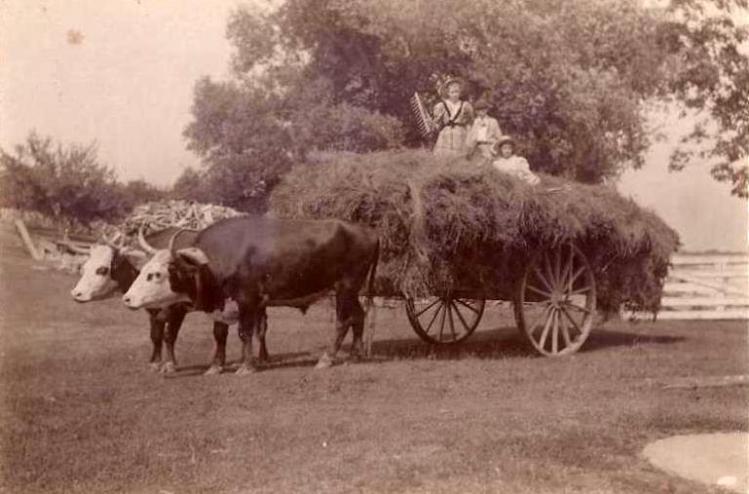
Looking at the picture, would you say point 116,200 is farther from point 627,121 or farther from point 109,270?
point 109,270

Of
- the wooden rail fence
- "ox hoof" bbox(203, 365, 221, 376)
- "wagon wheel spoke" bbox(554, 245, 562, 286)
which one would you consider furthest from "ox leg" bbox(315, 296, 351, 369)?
the wooden rail fence

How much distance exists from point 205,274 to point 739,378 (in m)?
5.18

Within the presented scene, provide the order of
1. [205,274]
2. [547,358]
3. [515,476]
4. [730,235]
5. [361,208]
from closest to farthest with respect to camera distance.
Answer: [515,476]
[205,274]
[361,208]
[547,358]
[730,235]

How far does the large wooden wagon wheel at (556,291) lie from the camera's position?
33.1 ft

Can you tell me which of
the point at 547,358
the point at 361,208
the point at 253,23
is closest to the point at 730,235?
the point at 547,358

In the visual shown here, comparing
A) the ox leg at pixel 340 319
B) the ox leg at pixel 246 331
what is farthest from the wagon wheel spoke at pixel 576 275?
the ox leg at pixel 246 331

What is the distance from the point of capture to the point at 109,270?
28.5 feet

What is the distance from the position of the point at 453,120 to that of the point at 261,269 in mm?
3586

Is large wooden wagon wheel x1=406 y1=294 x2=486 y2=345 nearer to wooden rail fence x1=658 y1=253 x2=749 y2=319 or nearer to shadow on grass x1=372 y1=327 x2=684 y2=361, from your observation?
shadow on grass x1=372 y1=327 x2=684 y2=361

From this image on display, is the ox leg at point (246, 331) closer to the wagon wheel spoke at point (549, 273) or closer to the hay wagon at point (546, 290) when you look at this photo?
the hay wagon at point (546, 290)

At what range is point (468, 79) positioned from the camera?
72.4ft

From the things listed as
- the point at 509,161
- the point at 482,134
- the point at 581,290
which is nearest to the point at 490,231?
the point at 509,161

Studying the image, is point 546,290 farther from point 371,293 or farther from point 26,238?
point 26,238

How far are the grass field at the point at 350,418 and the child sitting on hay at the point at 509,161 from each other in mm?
2134
